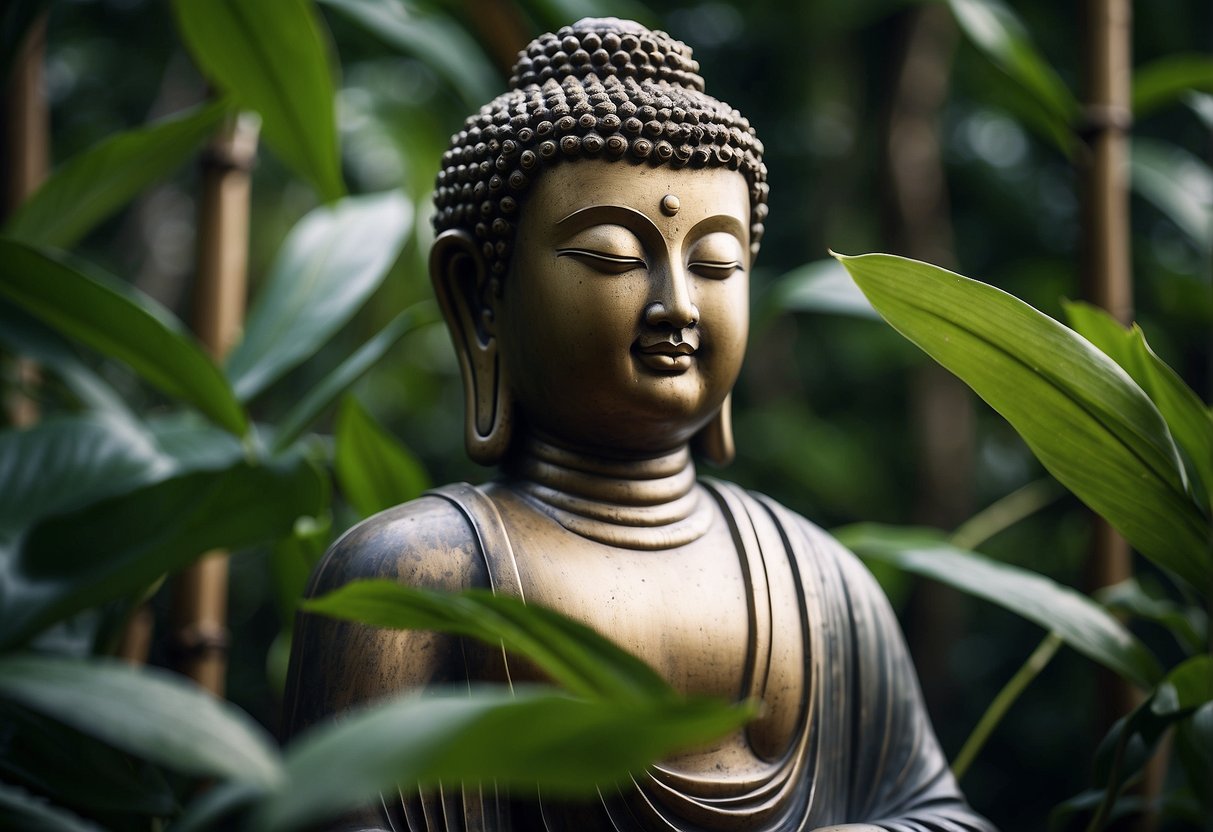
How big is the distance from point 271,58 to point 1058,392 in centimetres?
87

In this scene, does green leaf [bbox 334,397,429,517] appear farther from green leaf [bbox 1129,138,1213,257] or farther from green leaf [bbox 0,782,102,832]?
green leaf [bbox 1129,138,1213,257]

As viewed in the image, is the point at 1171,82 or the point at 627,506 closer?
the point at 627,506

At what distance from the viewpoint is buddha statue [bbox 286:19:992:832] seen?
3.13 ft

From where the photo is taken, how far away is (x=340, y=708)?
916mm

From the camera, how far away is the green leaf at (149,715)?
1.87ft

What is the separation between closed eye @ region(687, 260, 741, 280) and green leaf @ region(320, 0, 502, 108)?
56cm

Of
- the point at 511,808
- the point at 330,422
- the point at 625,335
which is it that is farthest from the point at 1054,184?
the point at 511,808

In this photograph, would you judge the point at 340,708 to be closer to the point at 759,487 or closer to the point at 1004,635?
the point at 759,487

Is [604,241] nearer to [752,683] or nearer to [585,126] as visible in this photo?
[585,126]

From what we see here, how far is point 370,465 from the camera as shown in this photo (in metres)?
1.40

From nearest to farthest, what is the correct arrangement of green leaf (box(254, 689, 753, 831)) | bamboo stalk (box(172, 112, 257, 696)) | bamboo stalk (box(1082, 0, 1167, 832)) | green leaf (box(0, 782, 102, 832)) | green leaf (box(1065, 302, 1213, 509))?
green leaf (box(254, 689, 753, 831)) → green leaf (box(0, 782, 102, 832)) → green leaf (box(1065, 302, 1213, 509)) → bamboo stalk (box(1082, 0, 1167, 832)) → bamboo stalk (box(172, 112, 257, 696))

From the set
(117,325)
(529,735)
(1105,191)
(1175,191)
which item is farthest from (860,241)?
(529,735)

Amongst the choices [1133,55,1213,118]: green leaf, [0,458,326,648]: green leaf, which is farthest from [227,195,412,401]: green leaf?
[1133,55,1213,118]: green leaf

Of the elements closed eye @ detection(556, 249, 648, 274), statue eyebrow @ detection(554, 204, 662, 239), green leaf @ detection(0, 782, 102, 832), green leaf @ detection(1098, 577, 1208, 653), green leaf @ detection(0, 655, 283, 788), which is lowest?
green leaf @ detection(0, 782, 102, 832)
